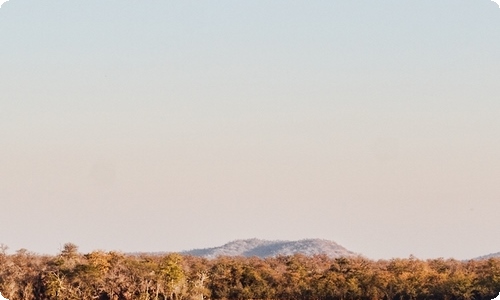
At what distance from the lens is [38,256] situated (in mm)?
63062

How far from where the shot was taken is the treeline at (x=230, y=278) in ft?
177

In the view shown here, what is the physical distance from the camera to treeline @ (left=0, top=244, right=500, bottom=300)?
54000mm

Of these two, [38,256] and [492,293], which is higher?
[38,256]

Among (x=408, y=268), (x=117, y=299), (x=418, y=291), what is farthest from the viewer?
(x=408, y=268)

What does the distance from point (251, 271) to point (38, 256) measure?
1304 centimetres

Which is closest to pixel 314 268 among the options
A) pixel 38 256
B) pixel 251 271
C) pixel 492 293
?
pixel 251 271

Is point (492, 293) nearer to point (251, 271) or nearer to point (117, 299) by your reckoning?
point (251, 271)

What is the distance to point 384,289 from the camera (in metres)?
63.7

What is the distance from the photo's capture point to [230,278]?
6494cm

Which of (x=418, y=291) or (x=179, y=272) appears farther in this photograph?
(x=418, y=291)

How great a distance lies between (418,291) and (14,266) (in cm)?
2352

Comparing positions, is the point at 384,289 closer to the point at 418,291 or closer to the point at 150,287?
the point at 418,291

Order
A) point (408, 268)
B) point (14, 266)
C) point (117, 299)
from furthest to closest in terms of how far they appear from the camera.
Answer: point (408, 268) → point (14, 266) → point (117, 299)

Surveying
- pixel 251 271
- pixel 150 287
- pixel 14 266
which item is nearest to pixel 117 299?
pixel 150 287
